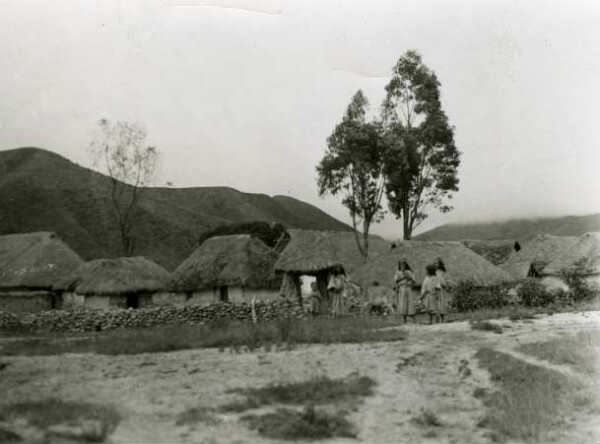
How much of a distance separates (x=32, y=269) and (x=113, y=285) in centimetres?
570

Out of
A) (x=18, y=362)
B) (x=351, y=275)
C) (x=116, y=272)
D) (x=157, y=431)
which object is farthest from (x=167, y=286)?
(x=157, y=431)

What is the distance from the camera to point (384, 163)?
27.3 meters

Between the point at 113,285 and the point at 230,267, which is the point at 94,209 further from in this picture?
the point at 230,267

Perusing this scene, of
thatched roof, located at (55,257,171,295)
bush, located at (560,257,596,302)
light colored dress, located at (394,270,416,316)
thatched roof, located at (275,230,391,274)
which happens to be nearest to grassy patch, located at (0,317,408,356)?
light colored dress, located at (394,270,416,316)

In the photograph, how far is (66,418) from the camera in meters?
6.50

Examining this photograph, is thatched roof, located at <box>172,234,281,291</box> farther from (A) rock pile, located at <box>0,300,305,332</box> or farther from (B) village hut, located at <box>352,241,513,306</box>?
(A) rock pile, located at <box>0,300,305,332</box>

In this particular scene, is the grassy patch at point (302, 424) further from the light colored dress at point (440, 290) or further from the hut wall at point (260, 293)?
the hut wall at point (260, 293)

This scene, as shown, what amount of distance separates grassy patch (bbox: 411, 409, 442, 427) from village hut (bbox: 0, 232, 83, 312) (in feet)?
82.7

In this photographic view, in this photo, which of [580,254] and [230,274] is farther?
[580,254]

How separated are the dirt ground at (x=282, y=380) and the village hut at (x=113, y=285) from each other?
17573 mm

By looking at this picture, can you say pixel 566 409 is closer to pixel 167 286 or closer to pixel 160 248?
pixel 167 286

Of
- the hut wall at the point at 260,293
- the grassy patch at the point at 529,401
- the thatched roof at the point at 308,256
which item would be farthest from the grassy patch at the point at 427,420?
the hut wall at the point at 260,293

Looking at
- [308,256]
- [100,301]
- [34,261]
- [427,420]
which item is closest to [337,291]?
[308,256]

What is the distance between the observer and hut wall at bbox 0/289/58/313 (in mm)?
28109
